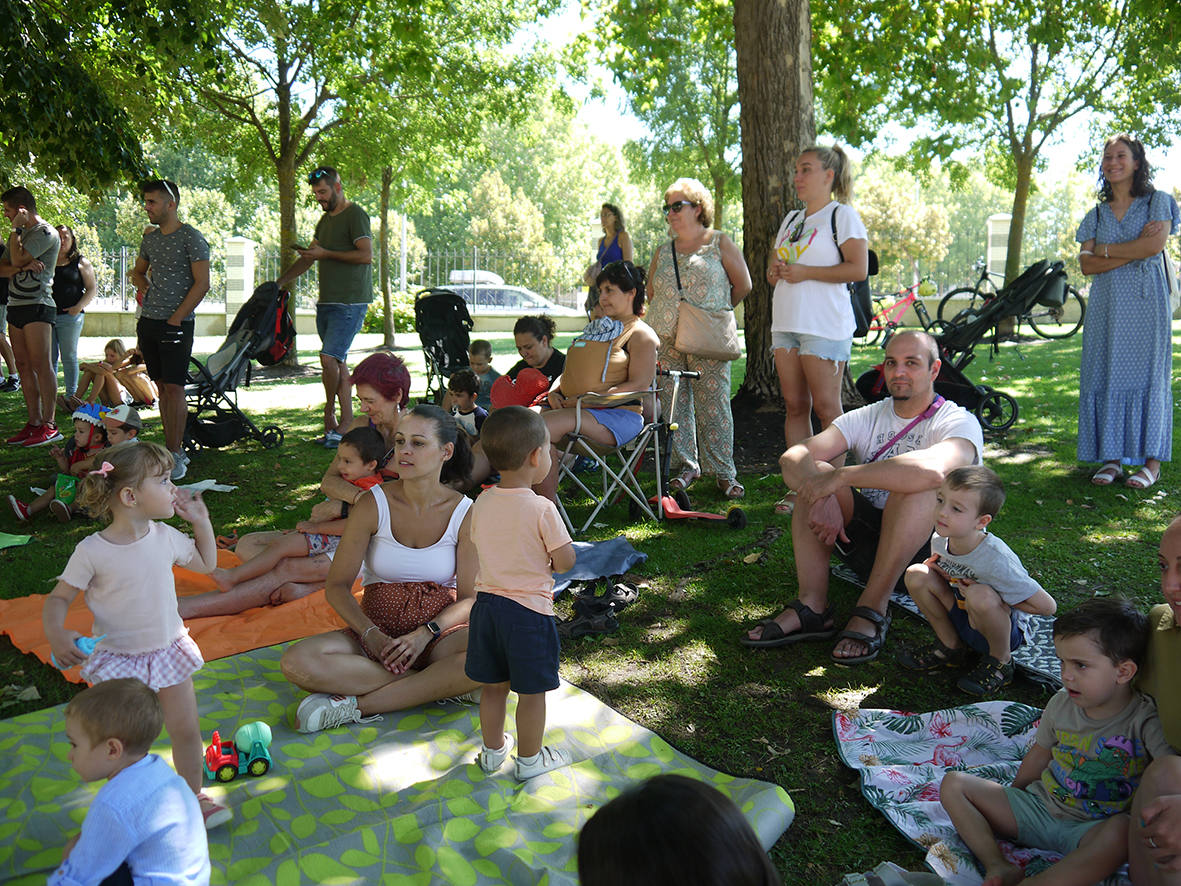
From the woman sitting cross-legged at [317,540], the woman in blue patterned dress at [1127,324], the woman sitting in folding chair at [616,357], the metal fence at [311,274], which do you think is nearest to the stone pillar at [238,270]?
the metal fence at [311,274]

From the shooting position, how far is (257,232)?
59031 mm

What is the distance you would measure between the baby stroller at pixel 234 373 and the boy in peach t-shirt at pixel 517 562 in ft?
18.8

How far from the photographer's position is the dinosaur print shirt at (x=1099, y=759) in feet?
7.92

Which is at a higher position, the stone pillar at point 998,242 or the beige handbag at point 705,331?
the stone pillar at point 998,242

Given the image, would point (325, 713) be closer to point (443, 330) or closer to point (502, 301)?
point (443, 330)

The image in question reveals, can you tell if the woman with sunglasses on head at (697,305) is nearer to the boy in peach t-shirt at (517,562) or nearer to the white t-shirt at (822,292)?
the white t-shirt at (822,292)

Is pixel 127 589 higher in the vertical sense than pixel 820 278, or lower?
lower

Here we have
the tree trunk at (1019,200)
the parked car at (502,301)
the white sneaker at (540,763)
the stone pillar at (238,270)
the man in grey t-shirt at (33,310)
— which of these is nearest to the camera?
the white sneaker at (540,763)

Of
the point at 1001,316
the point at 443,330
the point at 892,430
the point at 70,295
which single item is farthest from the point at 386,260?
the point at 892,430

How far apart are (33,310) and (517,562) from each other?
6.79 meters

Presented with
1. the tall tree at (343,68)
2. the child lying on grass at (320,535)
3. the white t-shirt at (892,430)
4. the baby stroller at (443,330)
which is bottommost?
the child lying on grass at (320,535)

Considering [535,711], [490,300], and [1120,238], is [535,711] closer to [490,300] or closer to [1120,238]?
[1120,238]

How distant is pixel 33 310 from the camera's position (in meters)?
7.89

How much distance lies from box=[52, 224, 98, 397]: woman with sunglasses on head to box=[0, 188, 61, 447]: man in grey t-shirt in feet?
2.86
